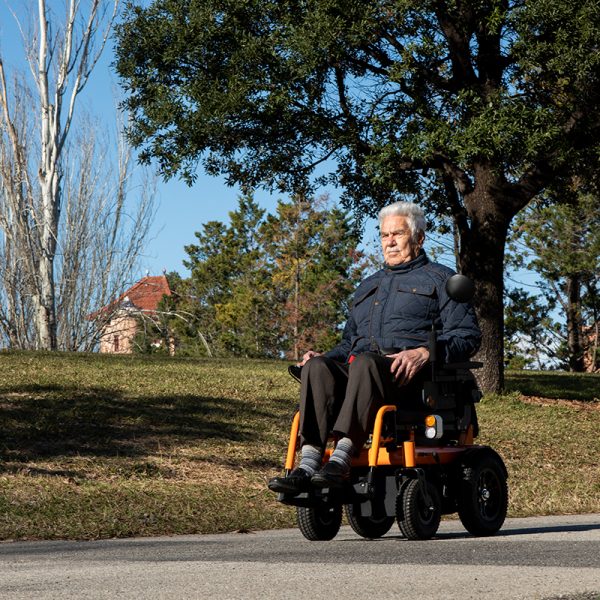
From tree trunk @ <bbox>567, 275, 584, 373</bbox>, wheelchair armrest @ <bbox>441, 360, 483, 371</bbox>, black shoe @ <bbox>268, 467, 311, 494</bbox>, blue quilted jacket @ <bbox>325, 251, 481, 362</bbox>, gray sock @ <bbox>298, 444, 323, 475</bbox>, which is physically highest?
tree trunk @ <bbox>567, 275, 584, 373</bbox>

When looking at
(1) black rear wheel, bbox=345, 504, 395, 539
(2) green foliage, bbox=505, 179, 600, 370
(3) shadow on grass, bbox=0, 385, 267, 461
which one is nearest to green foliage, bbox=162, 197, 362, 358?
(2) green foliage, bbox=505, 179, 600, 370

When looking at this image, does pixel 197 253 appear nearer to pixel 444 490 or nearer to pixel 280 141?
pixel 280 141

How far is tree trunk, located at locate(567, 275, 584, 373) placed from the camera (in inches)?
1717

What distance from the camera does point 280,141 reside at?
19.0 meters

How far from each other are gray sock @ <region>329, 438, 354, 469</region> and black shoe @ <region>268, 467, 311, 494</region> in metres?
0.16

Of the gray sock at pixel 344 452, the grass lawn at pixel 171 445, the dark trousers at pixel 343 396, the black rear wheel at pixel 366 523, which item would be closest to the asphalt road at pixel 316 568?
the black rear wheel at pixel 366 523

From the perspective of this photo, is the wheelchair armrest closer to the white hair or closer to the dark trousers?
the dark trousers

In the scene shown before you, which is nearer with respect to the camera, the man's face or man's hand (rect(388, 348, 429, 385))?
man's hand (rect(388, 348, 429, 385))

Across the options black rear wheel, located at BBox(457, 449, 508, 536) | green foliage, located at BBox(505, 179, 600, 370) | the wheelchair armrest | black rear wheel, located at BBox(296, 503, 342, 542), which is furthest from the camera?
green foliage, located at BBox(505, 179, 600, 370)

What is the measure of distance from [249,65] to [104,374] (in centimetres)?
505

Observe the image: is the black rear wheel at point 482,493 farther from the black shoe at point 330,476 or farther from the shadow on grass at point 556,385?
the shadow on grass at point 556,385

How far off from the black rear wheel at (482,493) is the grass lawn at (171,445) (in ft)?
7.43

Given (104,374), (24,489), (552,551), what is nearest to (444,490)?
(552,551)

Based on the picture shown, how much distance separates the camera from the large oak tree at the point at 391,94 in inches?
647
